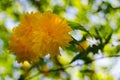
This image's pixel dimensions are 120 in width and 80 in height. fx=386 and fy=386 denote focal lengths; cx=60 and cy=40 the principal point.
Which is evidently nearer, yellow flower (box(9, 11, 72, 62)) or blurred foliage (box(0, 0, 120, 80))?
yellow flower (box(9, 11, 72, 62))

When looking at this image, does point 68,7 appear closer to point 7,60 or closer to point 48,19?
point 7,60

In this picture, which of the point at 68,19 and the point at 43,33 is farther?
the point at 68,19

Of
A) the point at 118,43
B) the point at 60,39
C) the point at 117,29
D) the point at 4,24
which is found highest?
the point at 4,24

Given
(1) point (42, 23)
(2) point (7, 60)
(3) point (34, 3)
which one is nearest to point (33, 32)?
(1) point (42, 23)

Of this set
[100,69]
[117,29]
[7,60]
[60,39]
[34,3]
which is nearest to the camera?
[60,39]

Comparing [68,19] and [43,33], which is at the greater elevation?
[68,19]

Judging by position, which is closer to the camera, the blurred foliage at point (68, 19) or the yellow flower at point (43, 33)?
the yellow flower at point (43, 33)

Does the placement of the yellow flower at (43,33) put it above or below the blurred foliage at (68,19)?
below

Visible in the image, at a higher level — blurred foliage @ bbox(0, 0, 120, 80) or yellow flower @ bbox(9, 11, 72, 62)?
blurred foliage @ bbox(0, 0, 120, 80)
